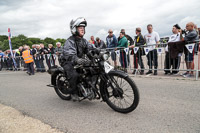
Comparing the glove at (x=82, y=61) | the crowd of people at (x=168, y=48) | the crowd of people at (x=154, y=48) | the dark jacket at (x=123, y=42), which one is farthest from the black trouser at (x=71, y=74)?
the dark jacket at (x=123, y=42)

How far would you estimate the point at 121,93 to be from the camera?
2.86 meters

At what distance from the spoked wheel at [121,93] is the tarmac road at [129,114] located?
0.15 m

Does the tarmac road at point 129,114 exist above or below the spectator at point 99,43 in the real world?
below

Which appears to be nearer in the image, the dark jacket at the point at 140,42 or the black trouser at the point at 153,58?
the black trouser at the point at 153,58

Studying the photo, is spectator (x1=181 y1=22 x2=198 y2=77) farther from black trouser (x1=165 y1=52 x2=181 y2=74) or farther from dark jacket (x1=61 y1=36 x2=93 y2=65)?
dark jacket (x1=61 y1=36 x2=93 y2=65)

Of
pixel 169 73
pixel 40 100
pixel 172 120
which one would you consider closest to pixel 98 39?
pixel 169 73

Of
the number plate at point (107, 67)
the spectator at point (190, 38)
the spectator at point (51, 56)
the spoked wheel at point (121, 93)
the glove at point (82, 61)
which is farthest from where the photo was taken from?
the spectator at point (51, 56)

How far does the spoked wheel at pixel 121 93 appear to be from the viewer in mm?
2666

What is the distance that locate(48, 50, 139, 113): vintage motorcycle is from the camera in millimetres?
2730

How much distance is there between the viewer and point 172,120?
2.56 m

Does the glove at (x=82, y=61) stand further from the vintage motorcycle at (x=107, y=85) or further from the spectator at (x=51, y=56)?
the spectator at (x=51, y=56)

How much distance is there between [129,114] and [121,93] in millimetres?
433

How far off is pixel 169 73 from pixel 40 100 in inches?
202

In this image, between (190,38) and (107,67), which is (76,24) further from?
(190,38)
